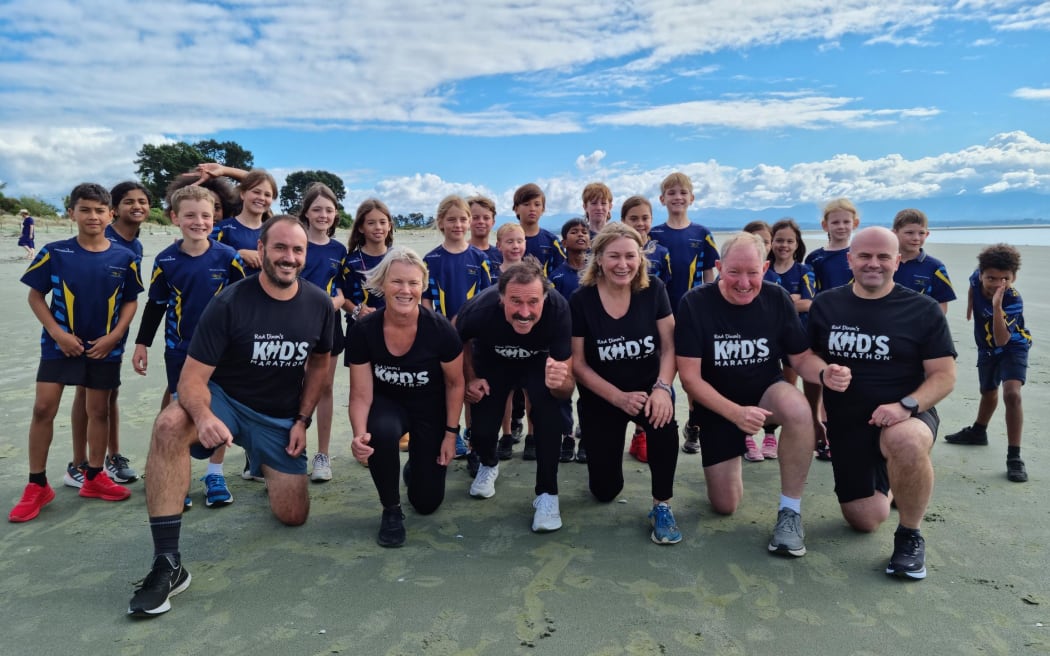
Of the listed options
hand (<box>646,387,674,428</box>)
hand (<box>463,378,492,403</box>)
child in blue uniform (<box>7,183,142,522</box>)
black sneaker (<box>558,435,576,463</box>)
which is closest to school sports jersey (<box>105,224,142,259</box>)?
child in blue uniform (<box>7,183,142,522</box>)

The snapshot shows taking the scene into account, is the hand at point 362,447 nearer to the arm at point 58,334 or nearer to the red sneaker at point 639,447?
the arm at point 58,334

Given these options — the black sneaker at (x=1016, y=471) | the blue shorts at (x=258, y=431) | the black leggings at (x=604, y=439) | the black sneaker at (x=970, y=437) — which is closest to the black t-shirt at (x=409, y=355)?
the blue shorts at (x=258, y=431)

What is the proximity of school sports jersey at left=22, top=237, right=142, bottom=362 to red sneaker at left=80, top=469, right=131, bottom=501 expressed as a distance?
84 cm

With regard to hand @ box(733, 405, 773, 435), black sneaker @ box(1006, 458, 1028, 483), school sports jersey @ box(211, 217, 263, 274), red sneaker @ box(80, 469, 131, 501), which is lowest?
red sneaker @ box(80, 469, 131, 501)

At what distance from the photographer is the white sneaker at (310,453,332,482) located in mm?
4871

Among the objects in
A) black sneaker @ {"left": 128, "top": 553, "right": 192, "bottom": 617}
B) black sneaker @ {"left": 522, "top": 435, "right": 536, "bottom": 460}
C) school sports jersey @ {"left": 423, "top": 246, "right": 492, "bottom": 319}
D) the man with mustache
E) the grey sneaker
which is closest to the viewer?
black sneaker @ {"left": 128, "top": 553, "right": 192, "bottom": 617}

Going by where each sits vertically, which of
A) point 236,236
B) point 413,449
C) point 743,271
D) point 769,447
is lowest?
point 769,447

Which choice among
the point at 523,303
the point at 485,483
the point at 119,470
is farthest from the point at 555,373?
the point at 119,470

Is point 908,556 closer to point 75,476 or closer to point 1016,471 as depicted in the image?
point 1016,471

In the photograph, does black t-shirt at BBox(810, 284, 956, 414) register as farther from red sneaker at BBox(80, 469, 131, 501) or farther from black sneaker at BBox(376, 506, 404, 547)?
red sneaker at BBox(80, 469, 131, 501)

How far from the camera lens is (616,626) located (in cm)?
302

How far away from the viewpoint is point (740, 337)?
13.5 ft

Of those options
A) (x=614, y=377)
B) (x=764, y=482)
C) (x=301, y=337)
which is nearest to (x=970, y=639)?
(x=764, y=482)

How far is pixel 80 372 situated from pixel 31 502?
0.86 m
